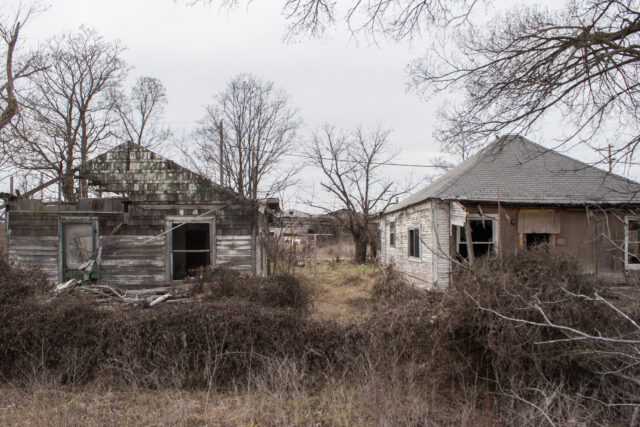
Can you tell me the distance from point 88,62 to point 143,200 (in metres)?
18.8

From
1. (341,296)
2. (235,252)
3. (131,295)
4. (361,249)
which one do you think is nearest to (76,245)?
(131,295)

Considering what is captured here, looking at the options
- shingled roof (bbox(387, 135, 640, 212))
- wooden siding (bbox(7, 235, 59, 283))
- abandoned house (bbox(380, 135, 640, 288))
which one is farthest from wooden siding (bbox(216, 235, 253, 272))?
shingled roof (bbox(387, 135, 640, 212))

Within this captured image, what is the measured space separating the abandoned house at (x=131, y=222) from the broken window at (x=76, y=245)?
0.02 metres

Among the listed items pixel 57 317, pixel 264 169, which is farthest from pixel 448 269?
pixel 264 169

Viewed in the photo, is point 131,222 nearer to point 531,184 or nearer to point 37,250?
point 37,250

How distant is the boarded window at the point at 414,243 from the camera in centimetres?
1346

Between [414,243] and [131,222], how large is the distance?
9122 mm

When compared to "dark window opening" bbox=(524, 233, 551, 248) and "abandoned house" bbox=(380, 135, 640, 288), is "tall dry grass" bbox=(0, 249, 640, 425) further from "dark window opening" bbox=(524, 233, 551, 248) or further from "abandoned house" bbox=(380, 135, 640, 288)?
"dark window opening" bbox=(524, 233, 551, 248)

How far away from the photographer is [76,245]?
1109cm

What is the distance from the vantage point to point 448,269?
11102 mm

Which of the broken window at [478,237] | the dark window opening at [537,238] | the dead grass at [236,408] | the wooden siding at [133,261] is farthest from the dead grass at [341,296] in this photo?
the dark window opening at [537,238]

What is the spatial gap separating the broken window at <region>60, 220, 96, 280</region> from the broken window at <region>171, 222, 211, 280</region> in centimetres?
270

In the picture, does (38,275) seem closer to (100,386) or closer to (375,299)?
(100,386)

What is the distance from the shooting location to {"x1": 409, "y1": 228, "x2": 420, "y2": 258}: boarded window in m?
13.5
